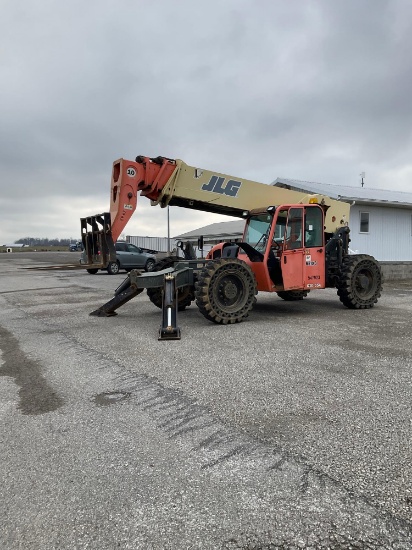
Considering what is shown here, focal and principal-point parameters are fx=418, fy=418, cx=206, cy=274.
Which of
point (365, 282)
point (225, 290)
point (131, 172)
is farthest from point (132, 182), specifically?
point (365, 282)

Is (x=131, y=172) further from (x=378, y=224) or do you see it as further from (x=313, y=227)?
(x=378, y=224)

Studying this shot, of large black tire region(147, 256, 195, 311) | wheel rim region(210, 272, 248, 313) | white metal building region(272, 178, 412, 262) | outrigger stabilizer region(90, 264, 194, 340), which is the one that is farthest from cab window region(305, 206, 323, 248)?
white metal building region(272, 178, 412, 262)

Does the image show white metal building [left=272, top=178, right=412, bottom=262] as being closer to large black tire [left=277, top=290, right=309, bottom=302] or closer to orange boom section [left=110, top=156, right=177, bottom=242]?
large black tire [left=277, top=290, right=309, bottom=302]

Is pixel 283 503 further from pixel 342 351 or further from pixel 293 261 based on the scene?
pixel 293 261

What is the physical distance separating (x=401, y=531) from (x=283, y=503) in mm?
623

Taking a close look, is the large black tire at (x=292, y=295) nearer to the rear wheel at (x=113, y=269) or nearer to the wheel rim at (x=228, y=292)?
the wheel rim at (x=228, y=292)

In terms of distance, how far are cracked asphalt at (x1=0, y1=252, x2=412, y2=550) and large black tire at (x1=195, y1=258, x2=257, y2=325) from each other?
130 cm

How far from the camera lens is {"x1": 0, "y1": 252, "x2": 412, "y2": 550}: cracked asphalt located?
225 centimetres

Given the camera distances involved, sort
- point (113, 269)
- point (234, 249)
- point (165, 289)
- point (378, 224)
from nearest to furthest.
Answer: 1. point (165, 289)
2. point (234, 249)
3. point (378, 224)
4. point (113, 269)

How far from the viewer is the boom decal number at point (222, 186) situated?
891 cm

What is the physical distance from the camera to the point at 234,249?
9305 mm

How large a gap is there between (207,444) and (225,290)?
16.0ft

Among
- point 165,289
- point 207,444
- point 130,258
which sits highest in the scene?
point 130,258

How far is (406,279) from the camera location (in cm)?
1803
